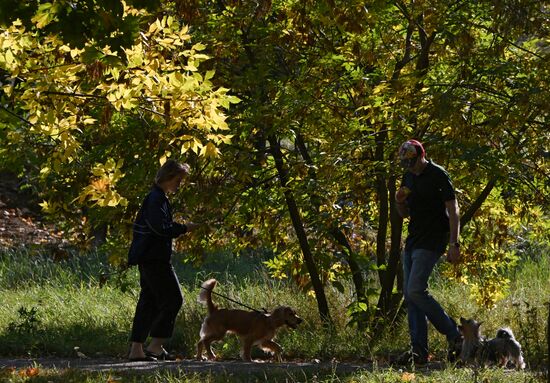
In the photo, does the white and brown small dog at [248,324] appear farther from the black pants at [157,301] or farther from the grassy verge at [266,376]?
the grassy verge at [266,376]

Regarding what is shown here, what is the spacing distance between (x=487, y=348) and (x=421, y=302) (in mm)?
668

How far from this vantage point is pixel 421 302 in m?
9.10

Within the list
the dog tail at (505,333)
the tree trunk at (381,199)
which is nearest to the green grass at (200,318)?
the dog tail at (505,333)

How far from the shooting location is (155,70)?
843cm

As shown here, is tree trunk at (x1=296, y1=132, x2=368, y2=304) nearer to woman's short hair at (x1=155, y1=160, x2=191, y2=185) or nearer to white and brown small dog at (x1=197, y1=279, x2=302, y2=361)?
white and brown small dog at (x1=197, y1=279, x2=302, y2=361)

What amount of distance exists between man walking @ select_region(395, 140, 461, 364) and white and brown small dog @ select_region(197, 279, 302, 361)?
4.79 ft

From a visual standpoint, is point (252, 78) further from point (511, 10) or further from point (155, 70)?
point (511, 10)

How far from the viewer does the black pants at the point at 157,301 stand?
9758 mm

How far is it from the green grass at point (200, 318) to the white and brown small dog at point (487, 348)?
15 cm

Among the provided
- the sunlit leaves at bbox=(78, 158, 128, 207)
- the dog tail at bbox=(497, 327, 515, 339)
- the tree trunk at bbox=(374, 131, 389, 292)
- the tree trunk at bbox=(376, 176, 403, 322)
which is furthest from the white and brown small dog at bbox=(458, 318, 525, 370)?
the sunlit leaves at bbox=(78, 158, 128, 207)

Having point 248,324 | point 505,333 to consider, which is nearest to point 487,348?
point 505,333

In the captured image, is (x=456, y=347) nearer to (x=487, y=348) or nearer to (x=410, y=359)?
(x=487, y=348)

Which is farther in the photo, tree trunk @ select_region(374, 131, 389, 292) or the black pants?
tree trunk @ select_region(374, 131, 389, 292)

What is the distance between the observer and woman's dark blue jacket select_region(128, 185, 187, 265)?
9.53 m
